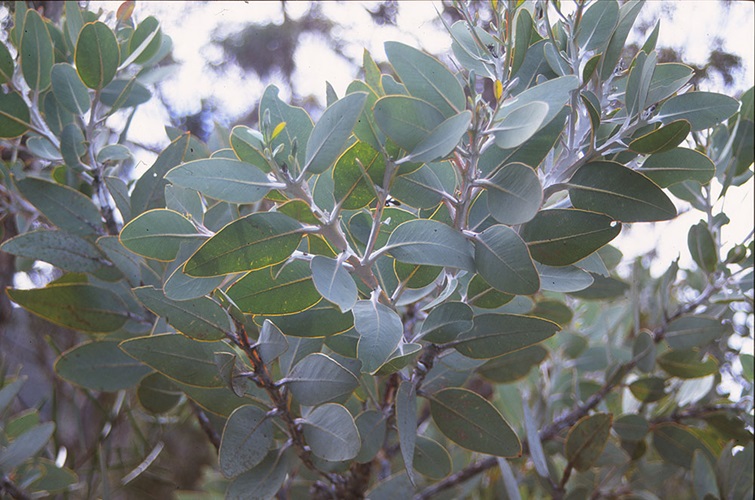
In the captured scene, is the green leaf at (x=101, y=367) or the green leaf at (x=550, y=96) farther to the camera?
the green leaf at (x=101, y=367)

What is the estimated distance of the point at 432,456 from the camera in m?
0.71

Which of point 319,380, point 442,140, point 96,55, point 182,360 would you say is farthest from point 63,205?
point 442,140

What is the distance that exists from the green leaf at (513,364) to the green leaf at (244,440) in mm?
344

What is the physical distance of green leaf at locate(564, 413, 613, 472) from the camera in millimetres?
802

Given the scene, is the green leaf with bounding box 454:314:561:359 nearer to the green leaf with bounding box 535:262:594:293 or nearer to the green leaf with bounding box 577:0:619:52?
the green leaf with bounding box 535:262:594:293

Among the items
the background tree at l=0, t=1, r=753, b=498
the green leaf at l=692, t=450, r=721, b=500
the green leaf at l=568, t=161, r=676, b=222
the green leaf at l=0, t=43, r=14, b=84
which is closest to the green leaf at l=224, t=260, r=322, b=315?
the background tree at l=0, t=1, r=753, b=498

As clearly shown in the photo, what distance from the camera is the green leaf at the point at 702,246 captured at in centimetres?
84

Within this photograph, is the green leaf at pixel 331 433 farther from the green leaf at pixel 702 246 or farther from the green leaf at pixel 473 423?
the green leaf at pixel 702 246

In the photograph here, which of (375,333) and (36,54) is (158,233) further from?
(36,54)

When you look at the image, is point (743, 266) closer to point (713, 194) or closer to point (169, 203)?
point (713, 194)

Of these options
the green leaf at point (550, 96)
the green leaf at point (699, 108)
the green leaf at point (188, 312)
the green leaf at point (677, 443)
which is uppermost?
the green leaf at point (550, 96)

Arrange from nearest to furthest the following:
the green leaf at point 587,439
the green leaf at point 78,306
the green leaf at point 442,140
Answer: the green leaf at point 442,140 < the green leaf at point 78,306 < the green leaf at point 587,439

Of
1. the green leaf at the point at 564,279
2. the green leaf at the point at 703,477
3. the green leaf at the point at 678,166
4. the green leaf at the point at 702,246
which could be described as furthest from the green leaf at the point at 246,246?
the green leaf at the point at 703,477

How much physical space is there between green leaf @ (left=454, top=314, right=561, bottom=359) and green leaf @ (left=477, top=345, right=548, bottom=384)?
260 mm
